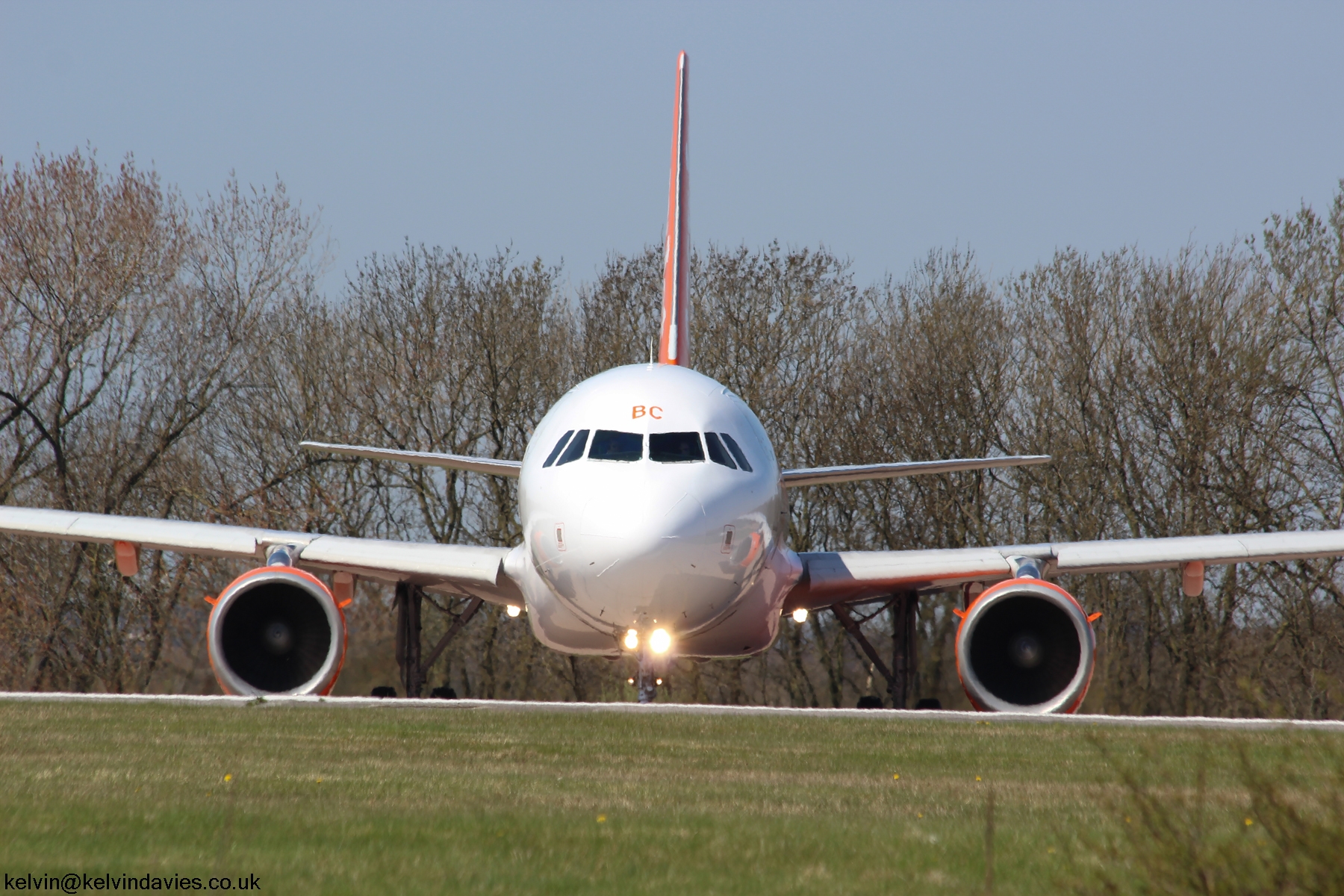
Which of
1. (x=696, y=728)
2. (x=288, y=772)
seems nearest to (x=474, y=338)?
(x=696, y=728)

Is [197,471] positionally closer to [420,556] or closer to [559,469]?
[420,556]

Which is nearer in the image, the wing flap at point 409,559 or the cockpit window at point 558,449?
Answer: the cockpit window at point 558,449

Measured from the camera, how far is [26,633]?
3347cm

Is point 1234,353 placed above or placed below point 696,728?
above

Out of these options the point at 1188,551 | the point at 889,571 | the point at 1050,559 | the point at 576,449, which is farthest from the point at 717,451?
the point at 1188,551

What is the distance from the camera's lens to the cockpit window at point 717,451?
561 inches

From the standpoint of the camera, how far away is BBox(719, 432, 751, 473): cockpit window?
14516mm

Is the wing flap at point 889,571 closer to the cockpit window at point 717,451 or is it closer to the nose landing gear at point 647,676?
the cockpit window at point 717,451

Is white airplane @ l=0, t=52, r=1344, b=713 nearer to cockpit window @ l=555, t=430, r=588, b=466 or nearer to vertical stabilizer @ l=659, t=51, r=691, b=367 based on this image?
cockpit window @ l=555, t=430, r=588, b=466

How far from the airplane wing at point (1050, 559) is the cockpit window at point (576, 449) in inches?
148

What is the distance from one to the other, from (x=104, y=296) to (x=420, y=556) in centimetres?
1922

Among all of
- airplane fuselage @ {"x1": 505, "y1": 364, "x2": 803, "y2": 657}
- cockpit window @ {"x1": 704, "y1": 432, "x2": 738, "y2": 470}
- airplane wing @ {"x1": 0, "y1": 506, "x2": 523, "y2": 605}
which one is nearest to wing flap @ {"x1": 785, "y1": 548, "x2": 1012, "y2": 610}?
airplane fuselage @ {"x1": 505, "y1": 364, "x2": 803, "y2": 657}

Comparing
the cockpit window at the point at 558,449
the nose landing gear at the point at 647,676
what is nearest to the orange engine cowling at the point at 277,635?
the cockpit window at the point at 558,449

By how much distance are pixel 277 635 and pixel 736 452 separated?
5270mm
